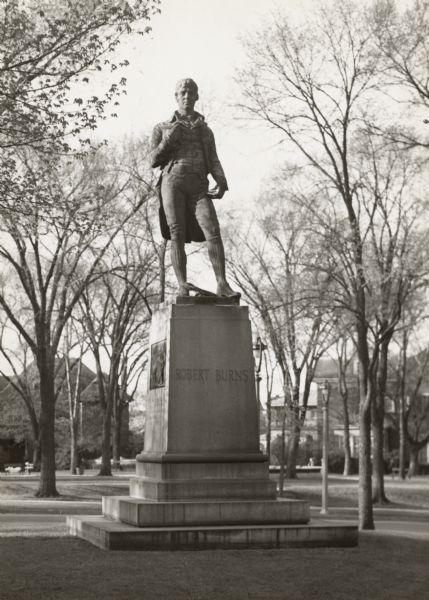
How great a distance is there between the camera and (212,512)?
1091 cm

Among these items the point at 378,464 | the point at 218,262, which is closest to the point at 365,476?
the point at 218,262

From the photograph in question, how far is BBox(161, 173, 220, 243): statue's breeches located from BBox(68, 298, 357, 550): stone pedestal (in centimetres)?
109

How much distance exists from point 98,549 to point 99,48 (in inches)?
322

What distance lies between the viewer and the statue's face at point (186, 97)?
1290cm

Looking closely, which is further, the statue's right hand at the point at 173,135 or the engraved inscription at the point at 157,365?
the statue's right hand at the point at 173,135

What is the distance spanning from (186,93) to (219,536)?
5989mm

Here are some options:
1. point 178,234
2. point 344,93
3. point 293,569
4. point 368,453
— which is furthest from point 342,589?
point 344,93

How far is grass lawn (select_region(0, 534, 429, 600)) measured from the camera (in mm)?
8148

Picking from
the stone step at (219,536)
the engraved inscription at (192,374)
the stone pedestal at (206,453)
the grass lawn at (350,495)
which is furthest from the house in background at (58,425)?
the stone step at (219,536)

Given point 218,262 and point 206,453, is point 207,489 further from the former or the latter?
point 218,262

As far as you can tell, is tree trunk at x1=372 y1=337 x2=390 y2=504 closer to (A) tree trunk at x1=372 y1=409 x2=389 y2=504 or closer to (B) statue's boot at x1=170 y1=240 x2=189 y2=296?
(A) tree trunk at x1=372 y1=409 x2=389 y2=504

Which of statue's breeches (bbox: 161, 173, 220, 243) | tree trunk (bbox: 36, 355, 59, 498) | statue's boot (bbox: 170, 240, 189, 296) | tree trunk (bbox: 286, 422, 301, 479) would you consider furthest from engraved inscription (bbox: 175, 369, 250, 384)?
tree trunk (bbox: 286, 422, 301, 479)

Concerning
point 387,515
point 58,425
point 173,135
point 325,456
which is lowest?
point 387,515

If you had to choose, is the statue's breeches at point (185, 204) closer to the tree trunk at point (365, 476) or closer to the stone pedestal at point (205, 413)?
the stone pedestal at point (205, 413)
